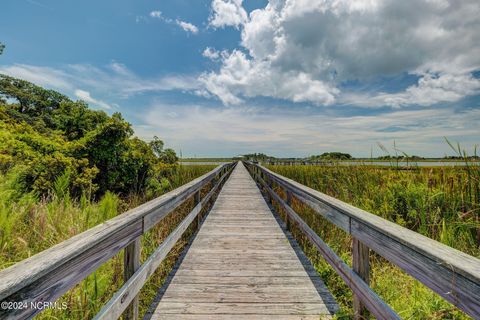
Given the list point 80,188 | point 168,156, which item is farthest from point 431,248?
point 168,156

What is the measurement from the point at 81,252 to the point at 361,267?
5.65 feet

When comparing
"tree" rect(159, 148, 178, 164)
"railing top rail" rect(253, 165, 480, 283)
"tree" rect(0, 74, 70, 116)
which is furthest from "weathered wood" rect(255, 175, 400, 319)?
"tree" rect(0, 74, 70, 116)

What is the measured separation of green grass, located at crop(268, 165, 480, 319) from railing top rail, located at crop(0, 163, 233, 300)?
178 centimetres

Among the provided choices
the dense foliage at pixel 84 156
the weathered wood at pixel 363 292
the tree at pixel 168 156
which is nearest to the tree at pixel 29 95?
the dense foliage at pixel 84 156

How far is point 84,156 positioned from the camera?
815 cm

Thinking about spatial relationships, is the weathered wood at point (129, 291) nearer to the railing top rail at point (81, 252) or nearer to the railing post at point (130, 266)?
the railing post at point (130, 266)

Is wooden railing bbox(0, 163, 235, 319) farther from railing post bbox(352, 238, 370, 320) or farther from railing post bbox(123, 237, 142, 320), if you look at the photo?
railing post bbox(352, 238, 370, 320)

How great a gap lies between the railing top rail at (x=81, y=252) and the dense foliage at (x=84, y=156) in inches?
179

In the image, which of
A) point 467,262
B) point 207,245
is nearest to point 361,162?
point 207,245

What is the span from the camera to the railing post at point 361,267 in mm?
1786

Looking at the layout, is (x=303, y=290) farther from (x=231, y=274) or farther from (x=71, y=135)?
(x=71, y=135)

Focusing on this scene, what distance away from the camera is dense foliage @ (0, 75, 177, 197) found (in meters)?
6.66

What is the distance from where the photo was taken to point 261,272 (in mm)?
3010

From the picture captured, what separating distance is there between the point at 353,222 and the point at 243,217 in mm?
4002
